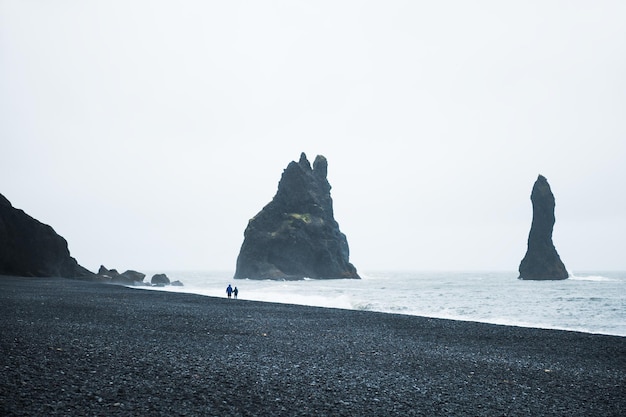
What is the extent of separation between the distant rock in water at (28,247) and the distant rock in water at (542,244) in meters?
154

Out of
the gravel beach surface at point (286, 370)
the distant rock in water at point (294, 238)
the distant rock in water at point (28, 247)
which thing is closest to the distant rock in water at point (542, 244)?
the distant rock in water at point (294, 238)

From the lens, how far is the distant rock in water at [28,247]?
77250 mm

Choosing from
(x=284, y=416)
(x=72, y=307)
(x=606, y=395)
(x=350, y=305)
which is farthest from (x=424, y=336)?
(x=350, y=305)

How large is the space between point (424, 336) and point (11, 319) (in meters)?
18.6

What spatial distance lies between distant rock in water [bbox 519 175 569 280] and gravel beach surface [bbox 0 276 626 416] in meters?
161

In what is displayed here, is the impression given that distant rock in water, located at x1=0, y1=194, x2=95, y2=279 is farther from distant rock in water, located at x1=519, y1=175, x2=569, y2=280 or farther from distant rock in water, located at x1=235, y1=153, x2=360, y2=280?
distant rock in water, located at x1=519, y1=175, x2=569, y2=280

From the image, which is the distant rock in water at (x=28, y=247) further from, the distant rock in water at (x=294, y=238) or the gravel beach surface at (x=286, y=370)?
the distant rock in water at (x=294, y=238)

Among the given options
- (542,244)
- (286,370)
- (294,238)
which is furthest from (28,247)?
(542,244)

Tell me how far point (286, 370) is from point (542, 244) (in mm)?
182660

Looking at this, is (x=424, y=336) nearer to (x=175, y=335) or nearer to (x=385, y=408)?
(x=175, y=335)

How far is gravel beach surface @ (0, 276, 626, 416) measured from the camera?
9.17 metres

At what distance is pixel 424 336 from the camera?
2233cm

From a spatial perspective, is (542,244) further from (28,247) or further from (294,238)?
(28,247)

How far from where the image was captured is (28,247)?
270ft
